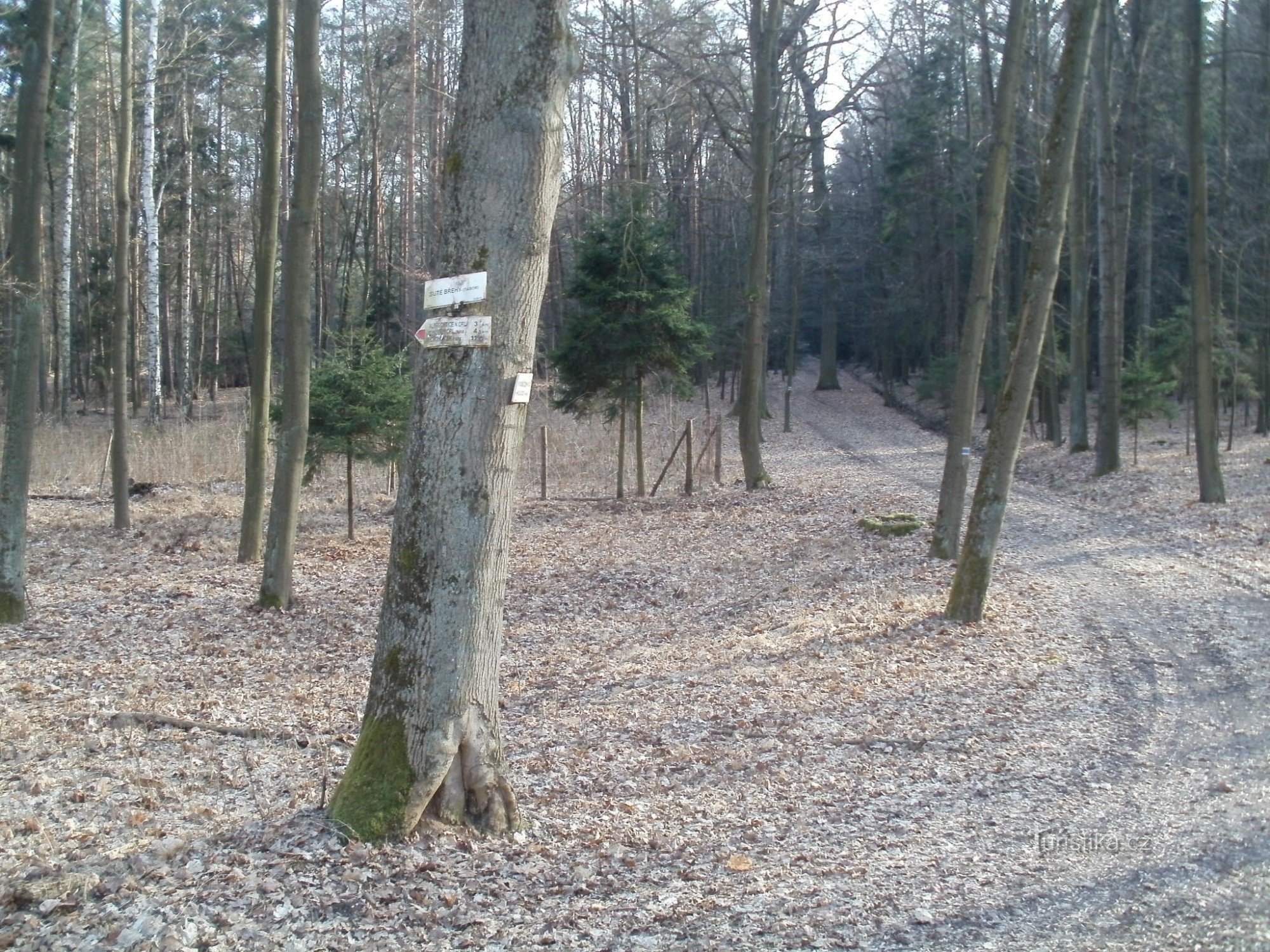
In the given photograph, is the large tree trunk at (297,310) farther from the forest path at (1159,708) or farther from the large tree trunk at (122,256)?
the forest path at (1159,708)

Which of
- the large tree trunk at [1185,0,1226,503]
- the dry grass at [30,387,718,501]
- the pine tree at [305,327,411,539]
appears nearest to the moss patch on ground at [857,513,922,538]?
the large tree trunk at [1185,0,1226,503]

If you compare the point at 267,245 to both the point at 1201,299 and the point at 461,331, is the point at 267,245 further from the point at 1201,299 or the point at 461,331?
the point at 1201,299

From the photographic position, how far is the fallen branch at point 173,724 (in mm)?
7033

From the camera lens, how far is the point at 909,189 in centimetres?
3778

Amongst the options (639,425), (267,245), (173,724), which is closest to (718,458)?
(639,425)

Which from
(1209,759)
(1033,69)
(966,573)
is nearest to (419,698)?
(1209,759)

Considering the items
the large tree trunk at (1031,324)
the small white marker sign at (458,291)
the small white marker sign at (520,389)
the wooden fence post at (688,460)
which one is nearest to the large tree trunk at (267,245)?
the small white marker sign at (458,291)

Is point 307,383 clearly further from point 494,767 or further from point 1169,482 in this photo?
point 1169,482

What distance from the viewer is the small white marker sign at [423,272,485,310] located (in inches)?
175

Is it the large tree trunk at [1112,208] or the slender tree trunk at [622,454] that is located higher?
the large tree trunk at [1112,208]

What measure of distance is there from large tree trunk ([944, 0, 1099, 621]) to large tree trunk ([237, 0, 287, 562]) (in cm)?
749

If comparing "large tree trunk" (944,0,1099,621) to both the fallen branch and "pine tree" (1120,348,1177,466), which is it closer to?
the fallen branch

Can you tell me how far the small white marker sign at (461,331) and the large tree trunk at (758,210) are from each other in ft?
47.7

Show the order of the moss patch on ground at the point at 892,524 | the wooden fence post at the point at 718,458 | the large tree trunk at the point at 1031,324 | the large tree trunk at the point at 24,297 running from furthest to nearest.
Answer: the wooden fence post at the point at 718,458
the moss patch on ground at the point at 892,524
the large tree trunk at the point at 24,297
the large tree trunk at the point at 1031,324
